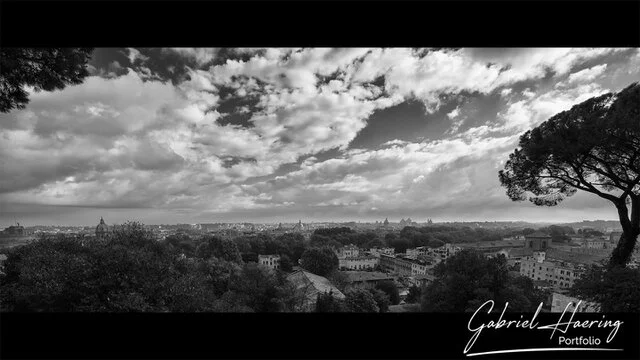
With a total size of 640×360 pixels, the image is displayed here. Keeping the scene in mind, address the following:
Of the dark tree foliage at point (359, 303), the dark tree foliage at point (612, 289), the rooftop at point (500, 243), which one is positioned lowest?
the rooftop at point (500, 243)

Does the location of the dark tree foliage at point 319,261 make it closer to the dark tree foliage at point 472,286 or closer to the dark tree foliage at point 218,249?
the dark tree foliage at point 218,249

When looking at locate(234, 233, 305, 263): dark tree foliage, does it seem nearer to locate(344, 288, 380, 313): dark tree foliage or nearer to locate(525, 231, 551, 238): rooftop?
locate(344, 288, 380, 313): dark tree foliage

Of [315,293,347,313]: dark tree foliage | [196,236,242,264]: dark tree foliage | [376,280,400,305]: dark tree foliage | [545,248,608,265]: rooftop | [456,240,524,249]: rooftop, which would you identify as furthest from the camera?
[456,240,524,249]: rooftop

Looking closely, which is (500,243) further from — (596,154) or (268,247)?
(596,154)

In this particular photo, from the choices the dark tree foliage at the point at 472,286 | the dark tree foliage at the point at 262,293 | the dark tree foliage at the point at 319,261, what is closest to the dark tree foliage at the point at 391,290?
the dark tree foliage at the point at 319,261
